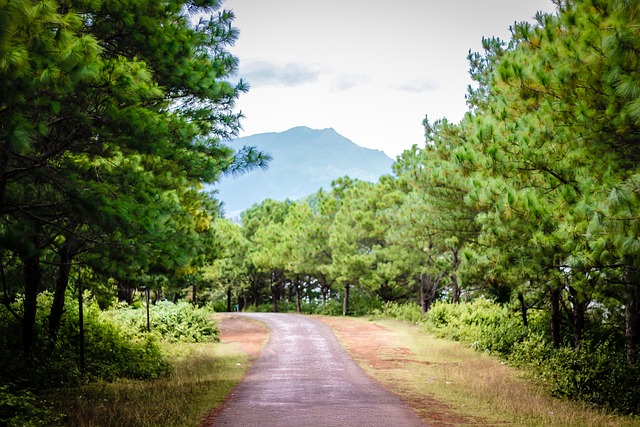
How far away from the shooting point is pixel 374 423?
350 inches

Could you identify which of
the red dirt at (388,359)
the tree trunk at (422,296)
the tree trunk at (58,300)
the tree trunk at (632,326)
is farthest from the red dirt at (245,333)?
the tree trunk at (632,326)

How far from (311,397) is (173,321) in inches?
547

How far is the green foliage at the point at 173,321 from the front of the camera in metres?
21.4

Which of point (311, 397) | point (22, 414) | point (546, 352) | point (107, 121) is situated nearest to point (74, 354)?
point (22, 414)

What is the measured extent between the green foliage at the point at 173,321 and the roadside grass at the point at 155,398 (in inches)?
207

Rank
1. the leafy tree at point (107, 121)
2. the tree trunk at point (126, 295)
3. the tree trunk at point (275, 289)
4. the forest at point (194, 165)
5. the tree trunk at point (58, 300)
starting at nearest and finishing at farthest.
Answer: the leafy tree at point (107, 121) → the forest at point (194, 165) → the tree trunk at point (58, 300) → the tree trunk at point (126, 295) → the tree trunk at point (275, 289)

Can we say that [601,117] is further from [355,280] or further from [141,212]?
[355,280]

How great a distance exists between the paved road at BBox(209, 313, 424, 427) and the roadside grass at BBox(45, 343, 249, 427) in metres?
0.50

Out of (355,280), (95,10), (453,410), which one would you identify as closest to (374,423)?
(453,410)

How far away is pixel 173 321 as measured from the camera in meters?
23.9

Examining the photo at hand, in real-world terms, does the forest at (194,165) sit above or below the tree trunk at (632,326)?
above

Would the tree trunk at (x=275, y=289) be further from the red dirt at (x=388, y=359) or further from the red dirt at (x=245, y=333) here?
the red dirt at (x=388, y=359)

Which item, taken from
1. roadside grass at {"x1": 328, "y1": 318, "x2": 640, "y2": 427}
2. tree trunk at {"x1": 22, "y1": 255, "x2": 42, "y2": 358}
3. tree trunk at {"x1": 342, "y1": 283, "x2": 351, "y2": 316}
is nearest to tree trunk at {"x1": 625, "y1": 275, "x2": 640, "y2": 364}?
roadside grass at {"x1": 328, "y1": 318, "x2": 640, "y2": 427}

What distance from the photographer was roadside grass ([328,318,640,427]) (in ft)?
31.2
